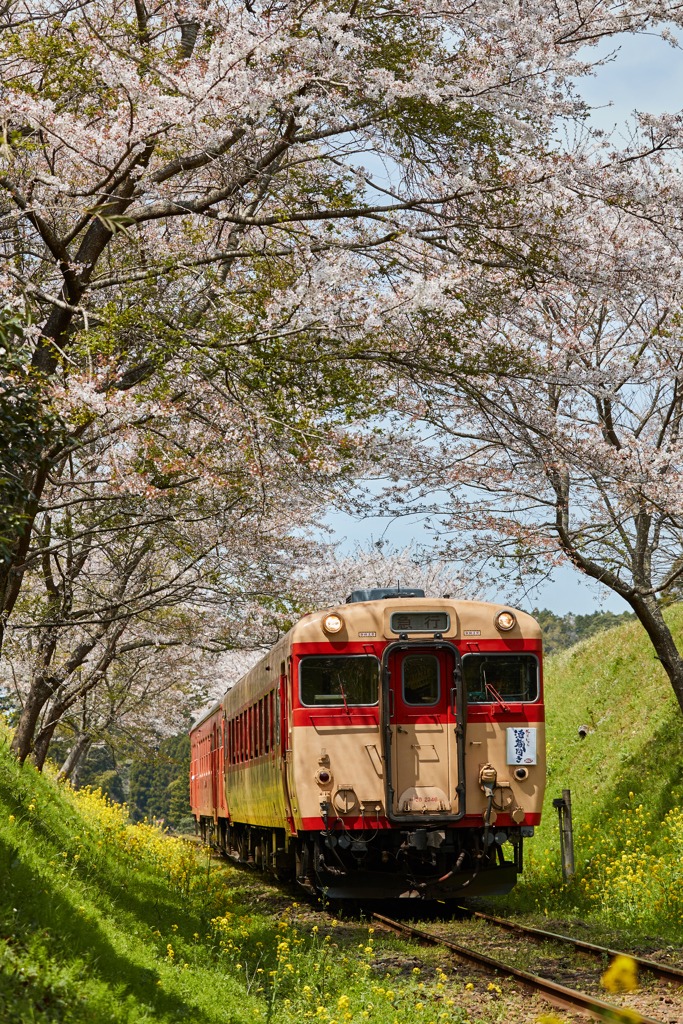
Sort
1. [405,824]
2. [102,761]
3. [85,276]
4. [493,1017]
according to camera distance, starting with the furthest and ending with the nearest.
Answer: [102,761] < [405,824] < [85,276] < [493,1017]

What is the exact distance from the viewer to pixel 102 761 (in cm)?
8400

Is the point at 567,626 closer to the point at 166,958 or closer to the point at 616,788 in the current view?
the point at 616,788

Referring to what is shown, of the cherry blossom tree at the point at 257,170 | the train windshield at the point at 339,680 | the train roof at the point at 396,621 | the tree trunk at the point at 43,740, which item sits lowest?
the tree trunk at the point at 43,740

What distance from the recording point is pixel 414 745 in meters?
9.48

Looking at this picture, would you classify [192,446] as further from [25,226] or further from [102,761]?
[102,761]

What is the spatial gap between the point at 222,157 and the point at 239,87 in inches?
34.4

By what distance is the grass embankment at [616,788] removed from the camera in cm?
1019

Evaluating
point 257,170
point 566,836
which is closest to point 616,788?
point 566,836

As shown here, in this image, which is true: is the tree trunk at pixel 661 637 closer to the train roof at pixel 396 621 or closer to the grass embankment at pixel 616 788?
the grass embankment at pixel 616 788

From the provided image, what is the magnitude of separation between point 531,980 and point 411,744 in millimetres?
3053

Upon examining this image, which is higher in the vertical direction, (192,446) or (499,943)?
(192,446)

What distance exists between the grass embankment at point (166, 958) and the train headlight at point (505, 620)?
3101 mm

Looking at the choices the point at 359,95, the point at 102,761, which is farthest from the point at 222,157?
the point at 102,761

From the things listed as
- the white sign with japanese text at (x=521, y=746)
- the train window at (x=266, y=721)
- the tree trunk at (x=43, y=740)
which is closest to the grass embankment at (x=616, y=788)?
the white sign with japanese text at (x=521, y=746)
